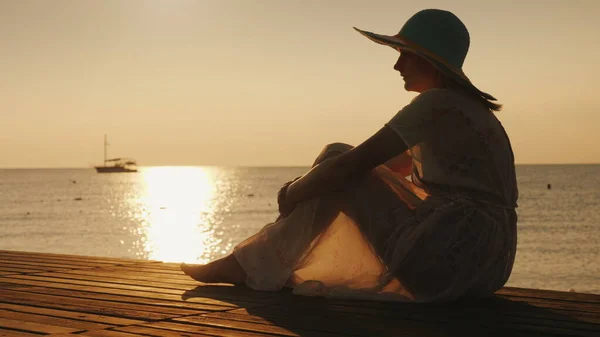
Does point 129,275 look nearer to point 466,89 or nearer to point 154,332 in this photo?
point 154,332

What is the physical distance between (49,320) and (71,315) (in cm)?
13

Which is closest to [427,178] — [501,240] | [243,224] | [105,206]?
[501,240]

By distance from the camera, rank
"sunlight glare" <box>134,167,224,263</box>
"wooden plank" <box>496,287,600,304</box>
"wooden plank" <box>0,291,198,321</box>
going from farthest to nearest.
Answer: "sunlight glare" <box>134,167,224,263</box> → "wooden plank" <box>496,287,600,304</box> → "wooden plank" <box>0,291,198,321</box>

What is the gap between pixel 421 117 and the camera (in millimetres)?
3281

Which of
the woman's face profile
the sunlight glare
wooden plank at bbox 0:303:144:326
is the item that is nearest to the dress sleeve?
the woman's face profile

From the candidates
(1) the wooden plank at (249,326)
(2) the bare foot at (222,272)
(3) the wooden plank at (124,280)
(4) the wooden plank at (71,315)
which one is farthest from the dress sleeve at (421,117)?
(3) the wooden plank at (124,280)

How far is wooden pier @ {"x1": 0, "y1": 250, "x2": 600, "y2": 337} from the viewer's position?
109 inches

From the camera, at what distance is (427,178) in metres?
3.41

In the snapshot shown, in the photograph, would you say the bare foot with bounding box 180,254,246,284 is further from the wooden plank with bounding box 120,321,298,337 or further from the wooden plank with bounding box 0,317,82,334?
the wooden plank with bounding box 0,317,82,334

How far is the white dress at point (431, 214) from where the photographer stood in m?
3.30

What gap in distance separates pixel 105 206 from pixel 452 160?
74.4 meters

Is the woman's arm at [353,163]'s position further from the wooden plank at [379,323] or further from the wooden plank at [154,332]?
the wooden plank at [154,332]

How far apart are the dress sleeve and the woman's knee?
1.04 feet

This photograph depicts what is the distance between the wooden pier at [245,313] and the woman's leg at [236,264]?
6 cm
